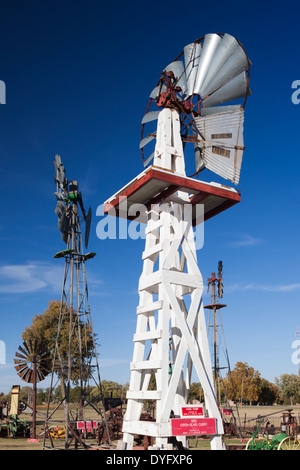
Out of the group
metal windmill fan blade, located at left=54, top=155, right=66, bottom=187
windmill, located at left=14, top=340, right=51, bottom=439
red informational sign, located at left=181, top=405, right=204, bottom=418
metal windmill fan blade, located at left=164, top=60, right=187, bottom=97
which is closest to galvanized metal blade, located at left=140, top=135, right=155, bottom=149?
metal windmill fan blade, located at left=164, top=60, right=187, bottom=97

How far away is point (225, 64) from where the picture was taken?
1164 centimetres

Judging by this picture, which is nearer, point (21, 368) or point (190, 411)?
point (190, 411)

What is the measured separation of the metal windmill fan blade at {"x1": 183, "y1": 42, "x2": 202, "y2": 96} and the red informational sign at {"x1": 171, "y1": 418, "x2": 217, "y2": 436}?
8.44 m

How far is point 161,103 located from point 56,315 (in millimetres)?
35669

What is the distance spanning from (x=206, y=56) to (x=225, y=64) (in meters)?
0.66

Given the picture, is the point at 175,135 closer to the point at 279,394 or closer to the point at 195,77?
the point at 195,77

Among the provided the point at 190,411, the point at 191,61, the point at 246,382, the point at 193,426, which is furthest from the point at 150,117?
the point at 246,382

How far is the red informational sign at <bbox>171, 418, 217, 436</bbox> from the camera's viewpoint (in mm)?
8812

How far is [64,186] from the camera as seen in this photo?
22750 mm

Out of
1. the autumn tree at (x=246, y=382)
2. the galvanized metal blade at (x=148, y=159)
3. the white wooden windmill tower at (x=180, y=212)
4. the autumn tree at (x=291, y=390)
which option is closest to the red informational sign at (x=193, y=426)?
the white wooden windmill tower at (x=180, y=212)

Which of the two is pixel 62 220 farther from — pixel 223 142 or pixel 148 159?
pixel 223 142

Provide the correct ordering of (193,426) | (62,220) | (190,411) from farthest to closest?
(62,220), (190,411), (193,426)
